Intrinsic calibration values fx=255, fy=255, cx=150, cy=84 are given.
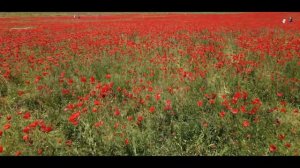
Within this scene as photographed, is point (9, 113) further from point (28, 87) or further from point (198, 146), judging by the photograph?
point (198, 146)

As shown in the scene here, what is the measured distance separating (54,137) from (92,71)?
8.89 ft

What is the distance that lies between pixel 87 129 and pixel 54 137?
508mm

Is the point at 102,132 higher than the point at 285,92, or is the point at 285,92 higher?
the point at 285,92

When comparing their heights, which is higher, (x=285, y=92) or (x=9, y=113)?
(x=285, y=92)

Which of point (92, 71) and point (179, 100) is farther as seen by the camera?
point (92, 71)

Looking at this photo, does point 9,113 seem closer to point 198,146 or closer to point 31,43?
point 198,146

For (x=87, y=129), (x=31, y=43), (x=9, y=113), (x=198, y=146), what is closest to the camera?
(x=198, y=146)

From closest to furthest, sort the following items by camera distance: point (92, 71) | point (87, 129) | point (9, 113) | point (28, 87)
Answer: point (87, 129)
point (9, 113)
point (28, 87)
point (92, 71)

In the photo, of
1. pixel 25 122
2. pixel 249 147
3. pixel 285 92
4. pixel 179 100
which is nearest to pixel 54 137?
pixel 25 122

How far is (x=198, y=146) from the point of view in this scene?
9.79ft

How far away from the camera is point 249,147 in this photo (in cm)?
304
